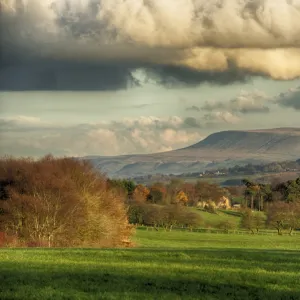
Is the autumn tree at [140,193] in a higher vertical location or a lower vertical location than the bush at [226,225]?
higher

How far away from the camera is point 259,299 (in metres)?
18.8

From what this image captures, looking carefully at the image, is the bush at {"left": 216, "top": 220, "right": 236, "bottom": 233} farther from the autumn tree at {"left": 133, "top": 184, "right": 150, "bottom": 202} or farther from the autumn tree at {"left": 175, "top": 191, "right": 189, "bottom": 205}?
the autumn tree at {"left": 175, "top": 191, "right": 189, "bottom": 205}

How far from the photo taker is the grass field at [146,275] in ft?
62.1

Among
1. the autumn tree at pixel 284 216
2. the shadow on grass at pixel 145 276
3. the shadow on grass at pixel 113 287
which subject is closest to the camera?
the shadow on grass at pixel 113 287

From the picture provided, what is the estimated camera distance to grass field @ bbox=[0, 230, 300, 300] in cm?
1894

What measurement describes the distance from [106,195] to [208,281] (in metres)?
47.2

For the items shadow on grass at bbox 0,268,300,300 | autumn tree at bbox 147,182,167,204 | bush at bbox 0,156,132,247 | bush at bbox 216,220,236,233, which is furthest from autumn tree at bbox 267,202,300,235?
shadow on grass at bbox 0,268,300,300

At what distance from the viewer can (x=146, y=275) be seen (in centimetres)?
2248

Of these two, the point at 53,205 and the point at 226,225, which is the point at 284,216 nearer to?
the point at 226,225

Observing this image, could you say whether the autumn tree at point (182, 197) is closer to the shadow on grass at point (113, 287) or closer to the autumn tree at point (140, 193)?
the autumn tree at point (140, 193)

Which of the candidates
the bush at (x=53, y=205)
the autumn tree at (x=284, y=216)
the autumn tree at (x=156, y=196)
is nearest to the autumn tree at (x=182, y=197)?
the autumn tree at (x=156, y=196)

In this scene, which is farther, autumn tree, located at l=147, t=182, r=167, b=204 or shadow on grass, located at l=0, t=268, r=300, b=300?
autumn tree, located at l=147, t=182, r=167, b=204

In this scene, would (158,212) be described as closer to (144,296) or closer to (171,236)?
(171,236)

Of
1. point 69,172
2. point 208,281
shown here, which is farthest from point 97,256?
point 69,172
